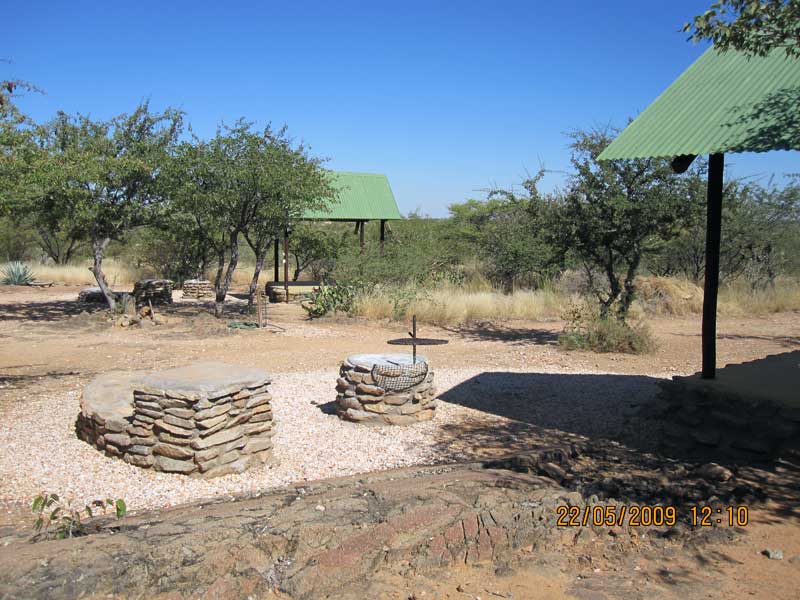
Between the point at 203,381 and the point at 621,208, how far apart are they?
804cm

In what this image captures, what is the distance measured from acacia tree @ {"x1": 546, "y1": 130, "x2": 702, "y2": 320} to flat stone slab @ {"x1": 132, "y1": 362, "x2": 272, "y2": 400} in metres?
7.58

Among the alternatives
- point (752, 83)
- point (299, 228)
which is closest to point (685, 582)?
point (752, 83)

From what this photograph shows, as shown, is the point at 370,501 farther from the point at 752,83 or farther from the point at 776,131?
the point at 752,83

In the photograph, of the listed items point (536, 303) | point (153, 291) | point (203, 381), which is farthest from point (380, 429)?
point (153, 291)

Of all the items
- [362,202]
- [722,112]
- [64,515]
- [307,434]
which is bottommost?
[64,515]

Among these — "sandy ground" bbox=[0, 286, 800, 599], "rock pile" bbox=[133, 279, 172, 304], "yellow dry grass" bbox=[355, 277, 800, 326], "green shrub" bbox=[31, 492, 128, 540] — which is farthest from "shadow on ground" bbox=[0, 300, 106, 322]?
"green shrub" bbox=[31, 492, 128, 540]

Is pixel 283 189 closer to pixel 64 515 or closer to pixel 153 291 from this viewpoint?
pixel 153 291

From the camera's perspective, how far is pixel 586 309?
1429 cm

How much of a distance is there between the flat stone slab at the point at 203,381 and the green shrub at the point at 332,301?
9.57 metres

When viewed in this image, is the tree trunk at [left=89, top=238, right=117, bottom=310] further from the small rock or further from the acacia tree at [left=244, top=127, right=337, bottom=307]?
the small rock

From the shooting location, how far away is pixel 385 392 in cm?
740

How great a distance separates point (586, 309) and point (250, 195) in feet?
25.4

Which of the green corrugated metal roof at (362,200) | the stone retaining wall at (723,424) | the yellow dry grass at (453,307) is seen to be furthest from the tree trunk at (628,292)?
the green corrugated metal roof at (362,200)

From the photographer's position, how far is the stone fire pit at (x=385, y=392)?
738cm
